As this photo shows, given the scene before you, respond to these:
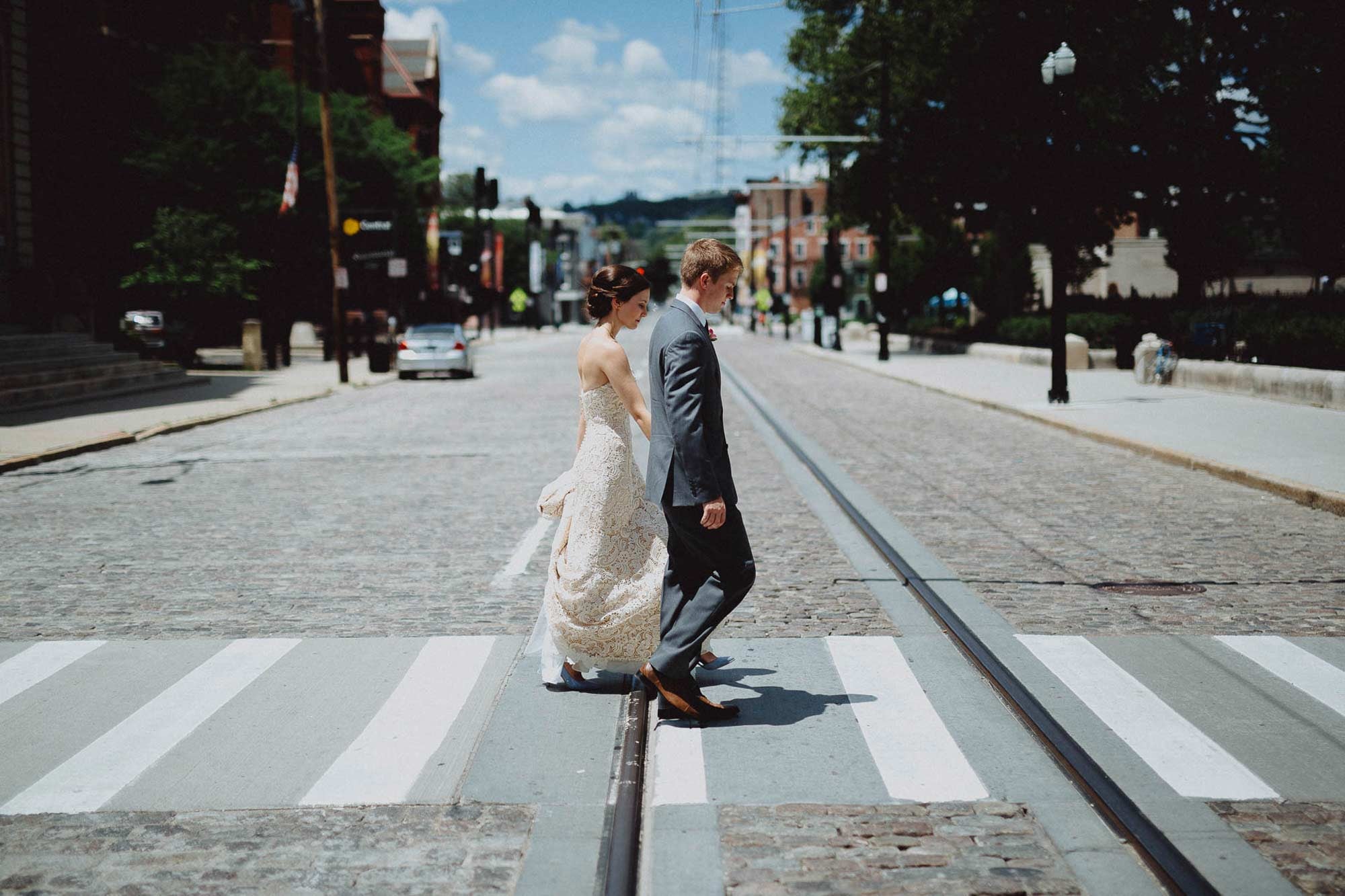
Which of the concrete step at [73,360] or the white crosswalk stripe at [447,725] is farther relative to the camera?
the concrete step at [73,360]

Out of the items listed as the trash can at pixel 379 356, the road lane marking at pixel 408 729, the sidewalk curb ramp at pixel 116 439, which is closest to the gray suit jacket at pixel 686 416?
the road lane marking at pixel 408 729

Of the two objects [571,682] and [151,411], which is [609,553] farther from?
[151,411]

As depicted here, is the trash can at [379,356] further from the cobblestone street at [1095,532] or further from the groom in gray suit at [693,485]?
the groom in gray suit at [693,485]

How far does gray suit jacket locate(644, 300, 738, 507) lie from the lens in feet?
17.0

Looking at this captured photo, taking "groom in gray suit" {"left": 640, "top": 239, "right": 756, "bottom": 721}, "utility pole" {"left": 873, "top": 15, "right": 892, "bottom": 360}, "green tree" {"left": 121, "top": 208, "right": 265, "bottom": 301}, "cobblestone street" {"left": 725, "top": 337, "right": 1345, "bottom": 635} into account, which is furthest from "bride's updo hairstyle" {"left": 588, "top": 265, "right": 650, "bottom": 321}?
"utility pole" {"left": 873, "top": 15, "right": 892, "bottom": 360}

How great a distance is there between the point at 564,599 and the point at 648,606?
0.35 metres

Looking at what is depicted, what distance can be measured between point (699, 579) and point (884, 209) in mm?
41693

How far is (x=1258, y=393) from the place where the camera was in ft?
73.4

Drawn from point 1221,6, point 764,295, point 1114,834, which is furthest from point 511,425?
point 764,295

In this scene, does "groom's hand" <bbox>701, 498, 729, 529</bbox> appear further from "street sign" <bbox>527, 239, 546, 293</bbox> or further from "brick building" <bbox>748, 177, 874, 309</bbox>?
"brick building" <bbox>748, 177, 874, 309</bbox>

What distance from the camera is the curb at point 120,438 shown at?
50.8ft

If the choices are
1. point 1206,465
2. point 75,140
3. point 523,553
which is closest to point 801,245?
point 75,140

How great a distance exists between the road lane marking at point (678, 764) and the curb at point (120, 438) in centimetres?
1186

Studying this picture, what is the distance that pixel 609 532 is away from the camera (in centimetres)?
573
